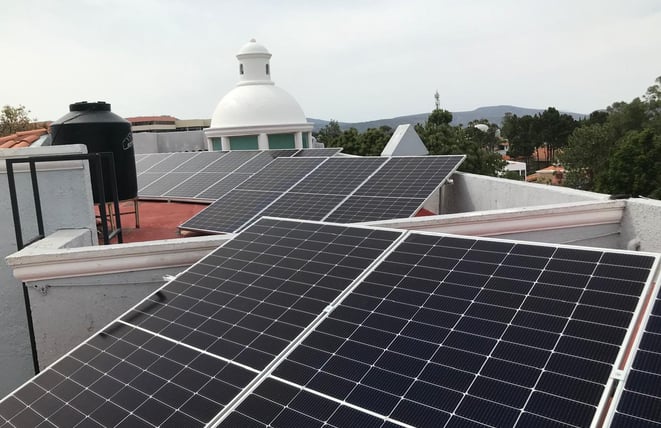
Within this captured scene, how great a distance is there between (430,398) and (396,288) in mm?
1648

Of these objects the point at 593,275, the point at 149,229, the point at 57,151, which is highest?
the point at 57,151

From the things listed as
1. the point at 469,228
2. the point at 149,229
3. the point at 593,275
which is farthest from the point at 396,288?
the point at 149,229

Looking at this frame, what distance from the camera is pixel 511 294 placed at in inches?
193

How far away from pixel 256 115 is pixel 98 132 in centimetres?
2130

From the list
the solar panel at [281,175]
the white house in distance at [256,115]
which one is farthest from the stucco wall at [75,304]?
the white house in distance at [256,115]

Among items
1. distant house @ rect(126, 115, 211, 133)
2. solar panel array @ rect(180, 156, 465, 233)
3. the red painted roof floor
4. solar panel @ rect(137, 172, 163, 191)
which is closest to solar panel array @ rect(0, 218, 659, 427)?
solar panel array @ rect(180, 156, 465, 233)

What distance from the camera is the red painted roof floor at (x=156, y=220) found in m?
13.7

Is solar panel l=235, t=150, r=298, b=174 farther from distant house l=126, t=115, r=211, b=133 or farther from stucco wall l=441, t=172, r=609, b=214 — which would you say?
distant house l=126, t=115, r=211, b=133

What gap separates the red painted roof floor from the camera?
13.7 m

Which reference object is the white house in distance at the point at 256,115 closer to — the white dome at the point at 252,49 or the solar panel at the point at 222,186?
the white dome at the point at 252,49

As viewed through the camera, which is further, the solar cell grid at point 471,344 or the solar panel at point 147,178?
the solar panel at point 147,178

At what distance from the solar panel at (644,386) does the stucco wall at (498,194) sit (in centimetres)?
723

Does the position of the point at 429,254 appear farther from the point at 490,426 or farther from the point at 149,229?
the point at 149,229

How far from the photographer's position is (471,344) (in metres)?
4.43
